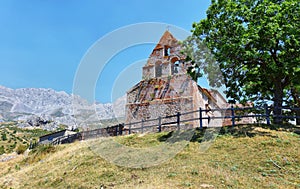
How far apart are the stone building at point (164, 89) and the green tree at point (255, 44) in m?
8.76

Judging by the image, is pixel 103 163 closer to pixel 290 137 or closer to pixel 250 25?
pixel 290 137

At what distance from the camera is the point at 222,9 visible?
16781mm

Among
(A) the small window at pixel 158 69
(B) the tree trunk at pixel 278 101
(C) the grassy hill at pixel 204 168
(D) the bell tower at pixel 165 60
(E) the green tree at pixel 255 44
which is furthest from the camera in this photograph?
(A) the small window at pixel 158 69

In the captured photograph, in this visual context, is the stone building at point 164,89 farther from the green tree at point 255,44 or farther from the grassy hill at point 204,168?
the grassy hill at point 204,168

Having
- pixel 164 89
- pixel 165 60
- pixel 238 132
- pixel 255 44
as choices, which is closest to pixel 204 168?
pixel 238 132

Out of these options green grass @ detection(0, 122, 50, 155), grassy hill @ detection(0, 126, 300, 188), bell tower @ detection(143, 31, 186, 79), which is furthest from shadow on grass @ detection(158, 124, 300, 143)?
green grass @ detection(0, 122, 50, 155)

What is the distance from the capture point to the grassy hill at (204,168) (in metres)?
9.26

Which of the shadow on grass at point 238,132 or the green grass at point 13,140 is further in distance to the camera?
the green grass at point 13,140

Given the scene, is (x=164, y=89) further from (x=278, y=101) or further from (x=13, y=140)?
(x=13, y=140)

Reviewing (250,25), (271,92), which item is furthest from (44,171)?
(271,92)

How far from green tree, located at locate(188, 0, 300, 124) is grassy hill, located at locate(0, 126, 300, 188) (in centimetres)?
351

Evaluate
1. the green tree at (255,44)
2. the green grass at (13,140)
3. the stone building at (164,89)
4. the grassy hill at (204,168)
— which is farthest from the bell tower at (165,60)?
the green grass at (13,140)

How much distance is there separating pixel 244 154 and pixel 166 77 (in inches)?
694

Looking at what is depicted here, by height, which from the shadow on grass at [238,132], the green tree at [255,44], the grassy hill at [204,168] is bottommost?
the grassy hill at [204,168]
